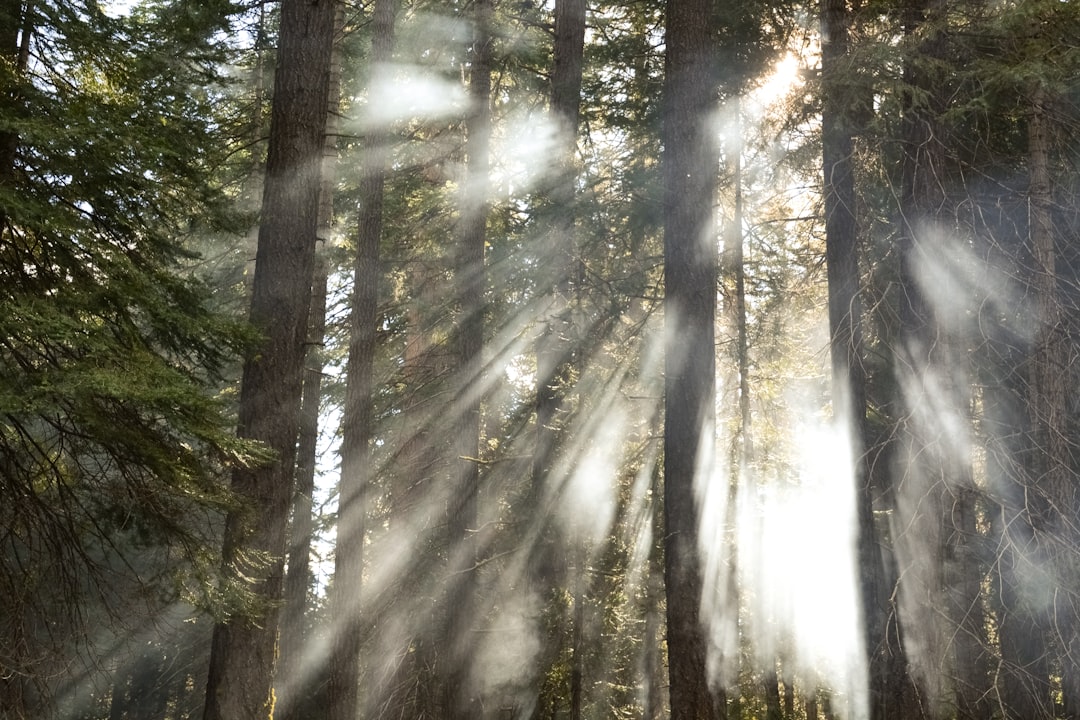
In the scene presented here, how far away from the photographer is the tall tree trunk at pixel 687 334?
7953 millimetres

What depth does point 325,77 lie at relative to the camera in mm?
8562

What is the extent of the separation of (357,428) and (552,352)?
136 inches

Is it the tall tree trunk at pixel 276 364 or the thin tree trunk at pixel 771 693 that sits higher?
the tall tree trunk at pixel 276 364

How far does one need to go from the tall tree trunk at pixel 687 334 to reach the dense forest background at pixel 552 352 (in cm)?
4

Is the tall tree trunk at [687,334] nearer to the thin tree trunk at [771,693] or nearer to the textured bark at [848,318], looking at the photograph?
the textured bark at [848,318]

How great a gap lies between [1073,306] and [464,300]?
7.86 meters

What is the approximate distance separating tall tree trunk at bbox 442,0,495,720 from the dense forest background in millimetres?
62

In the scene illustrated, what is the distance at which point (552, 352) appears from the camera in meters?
14.1

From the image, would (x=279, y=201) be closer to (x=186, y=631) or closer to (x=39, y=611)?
(x=39, y=611)

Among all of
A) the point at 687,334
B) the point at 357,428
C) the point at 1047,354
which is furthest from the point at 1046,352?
the point at 357,428

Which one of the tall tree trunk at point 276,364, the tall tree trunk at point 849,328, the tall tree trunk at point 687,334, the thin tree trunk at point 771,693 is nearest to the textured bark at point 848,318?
the tall tree trunk at point 849,328

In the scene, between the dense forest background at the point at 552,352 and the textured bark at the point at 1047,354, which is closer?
the dense forest background at the point at 552,352

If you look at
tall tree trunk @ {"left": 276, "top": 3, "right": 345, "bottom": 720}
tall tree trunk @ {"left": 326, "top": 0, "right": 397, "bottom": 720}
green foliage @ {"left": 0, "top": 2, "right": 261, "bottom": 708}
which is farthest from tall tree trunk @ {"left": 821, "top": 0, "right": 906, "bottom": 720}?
tall tree trunk @ {"left": 276, "top": 3, "right": 345, "bottom": 720}

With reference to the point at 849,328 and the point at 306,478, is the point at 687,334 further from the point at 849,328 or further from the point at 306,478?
the point at 306,478
